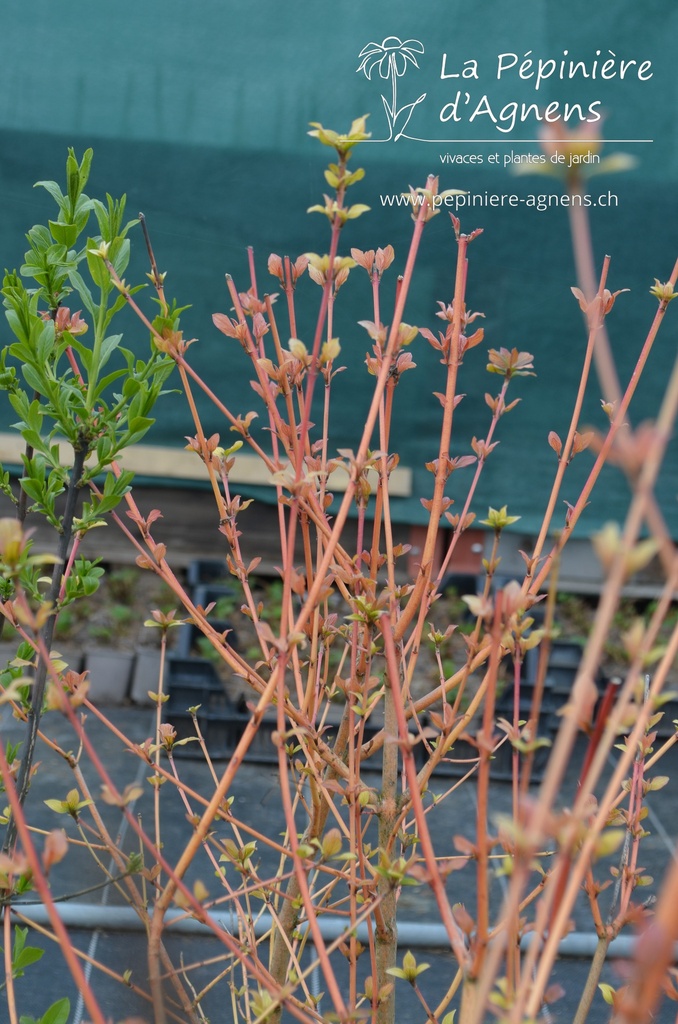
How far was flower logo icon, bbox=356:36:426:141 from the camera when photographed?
11.9ft

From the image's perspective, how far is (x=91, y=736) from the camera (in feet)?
→ 11.4

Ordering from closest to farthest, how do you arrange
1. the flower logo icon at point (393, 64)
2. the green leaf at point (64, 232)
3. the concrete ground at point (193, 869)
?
the green leaf at point (64, 232)
the concrete ground at point (193, 869)
the flower logo icon at point (393, 64)

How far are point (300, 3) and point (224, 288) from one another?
3.63 ft

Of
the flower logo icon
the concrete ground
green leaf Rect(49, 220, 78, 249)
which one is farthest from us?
the flower logo icon

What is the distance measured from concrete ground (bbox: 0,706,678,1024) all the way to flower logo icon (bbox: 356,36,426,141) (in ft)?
8.10

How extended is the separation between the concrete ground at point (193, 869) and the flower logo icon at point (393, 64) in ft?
8.10

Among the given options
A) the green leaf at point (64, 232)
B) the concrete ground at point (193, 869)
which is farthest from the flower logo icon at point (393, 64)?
the green leaf at point (64, 232)

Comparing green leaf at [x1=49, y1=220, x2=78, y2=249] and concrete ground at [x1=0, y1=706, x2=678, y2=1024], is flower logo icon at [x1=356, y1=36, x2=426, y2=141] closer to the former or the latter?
concrete ground at [x1=0, y1=706, x2=678, y2=1024]

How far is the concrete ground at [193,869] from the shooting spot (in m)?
2.25

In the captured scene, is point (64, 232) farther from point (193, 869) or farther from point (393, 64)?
point (393, 64)

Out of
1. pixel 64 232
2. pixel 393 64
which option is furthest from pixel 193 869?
pixel 393 64

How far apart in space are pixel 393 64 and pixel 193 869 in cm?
295

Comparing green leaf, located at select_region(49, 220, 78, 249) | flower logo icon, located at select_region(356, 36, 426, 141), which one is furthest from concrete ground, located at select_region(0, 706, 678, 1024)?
flower logo icon, located at select_region(356, 36, 426, 141)

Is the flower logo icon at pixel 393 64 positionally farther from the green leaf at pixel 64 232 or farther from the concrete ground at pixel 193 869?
the green leaf at pixel 64 232
